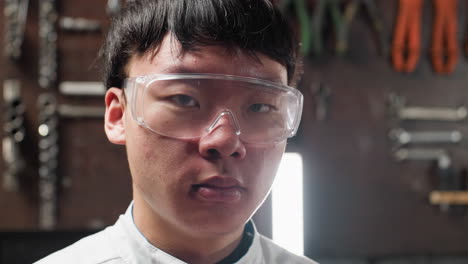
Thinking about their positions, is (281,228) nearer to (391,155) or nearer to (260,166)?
(260,166)

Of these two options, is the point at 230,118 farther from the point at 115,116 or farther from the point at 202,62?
the point at 115,116

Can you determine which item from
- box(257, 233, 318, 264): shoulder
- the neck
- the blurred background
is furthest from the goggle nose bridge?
the blurred background

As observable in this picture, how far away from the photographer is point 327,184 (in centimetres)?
178

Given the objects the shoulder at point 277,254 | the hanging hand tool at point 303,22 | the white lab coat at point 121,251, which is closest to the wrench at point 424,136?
the hanging hand tool at point 303,22

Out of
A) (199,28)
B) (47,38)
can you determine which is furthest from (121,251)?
(47,38)

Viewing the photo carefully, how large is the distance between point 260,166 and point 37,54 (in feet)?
4.42

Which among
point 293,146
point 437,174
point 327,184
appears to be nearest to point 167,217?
point 293,146

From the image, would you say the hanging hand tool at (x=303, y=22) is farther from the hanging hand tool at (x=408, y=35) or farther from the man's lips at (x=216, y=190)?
the man's lips at (x=216, y=190)

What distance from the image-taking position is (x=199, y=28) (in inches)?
22.2

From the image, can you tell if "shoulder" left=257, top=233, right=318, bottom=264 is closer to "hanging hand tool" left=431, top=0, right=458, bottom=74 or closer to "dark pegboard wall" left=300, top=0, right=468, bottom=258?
"dark pegboard wall" left=300, top=0, right=468, bottom=258

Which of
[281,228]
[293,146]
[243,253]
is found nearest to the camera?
[243,253]

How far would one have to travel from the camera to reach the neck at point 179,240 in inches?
23.5

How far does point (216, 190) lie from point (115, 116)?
20cm

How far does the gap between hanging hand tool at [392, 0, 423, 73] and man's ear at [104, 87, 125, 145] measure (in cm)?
143
